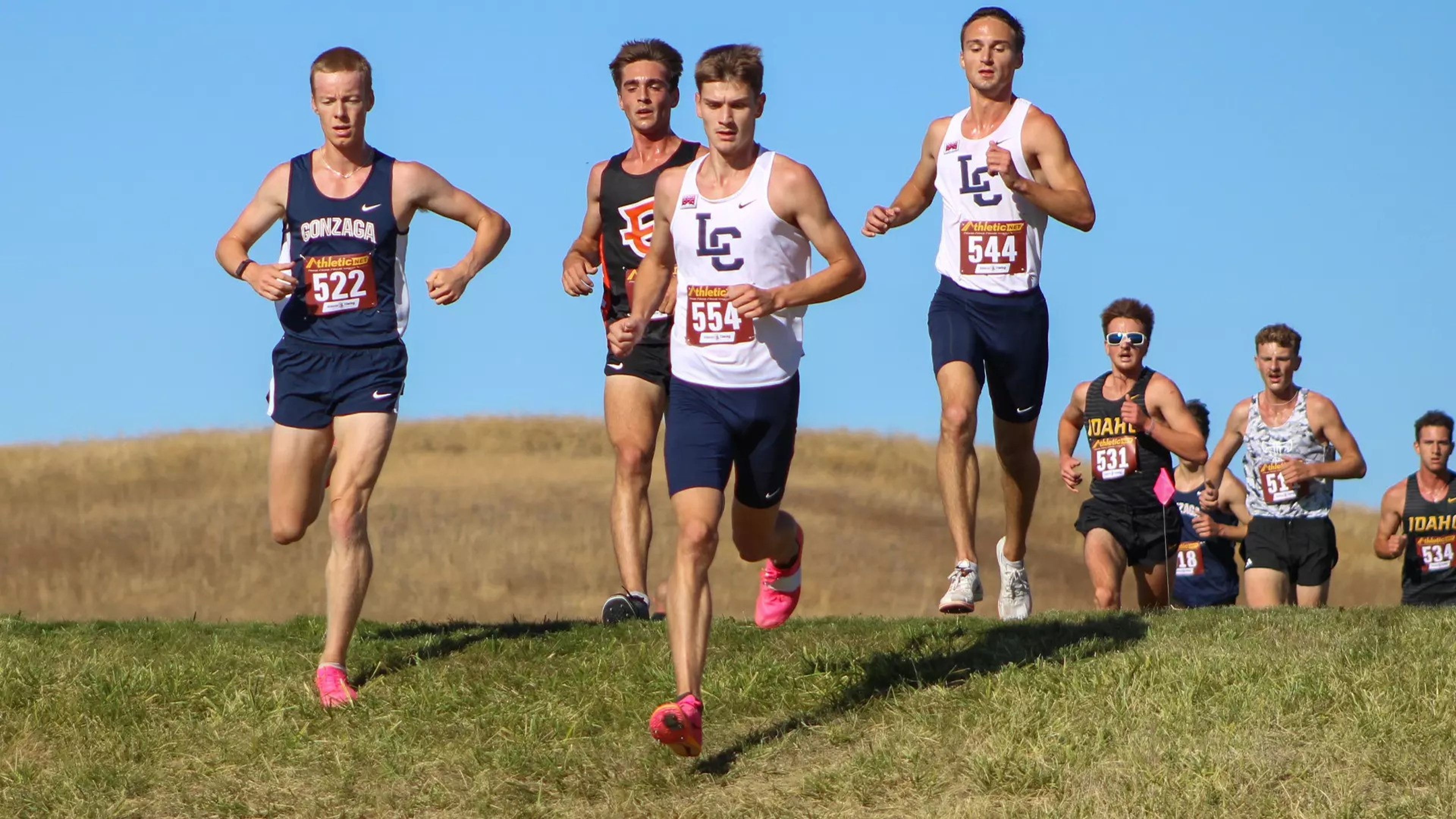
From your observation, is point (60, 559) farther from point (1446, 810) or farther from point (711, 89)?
point (1446, 810)

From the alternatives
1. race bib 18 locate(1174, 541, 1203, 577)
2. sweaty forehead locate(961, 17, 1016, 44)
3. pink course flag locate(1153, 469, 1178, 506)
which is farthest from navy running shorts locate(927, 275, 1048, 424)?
race bib 18 locate(1174, 541, 1203, 577)

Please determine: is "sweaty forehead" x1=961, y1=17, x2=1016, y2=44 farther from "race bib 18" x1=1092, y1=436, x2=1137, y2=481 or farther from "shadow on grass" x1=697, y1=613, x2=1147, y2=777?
"race bib 18" x1=1092, y1=436, x2=1137, y2=481

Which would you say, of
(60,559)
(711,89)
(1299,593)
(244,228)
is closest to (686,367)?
(711,89)

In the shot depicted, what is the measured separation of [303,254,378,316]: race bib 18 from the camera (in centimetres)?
891

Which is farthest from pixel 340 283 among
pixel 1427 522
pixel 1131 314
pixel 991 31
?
pixel 1427 522

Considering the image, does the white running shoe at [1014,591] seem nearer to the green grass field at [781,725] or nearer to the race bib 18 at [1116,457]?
the green grass field at [781,725]

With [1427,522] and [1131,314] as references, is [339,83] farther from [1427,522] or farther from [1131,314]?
[1427,522]

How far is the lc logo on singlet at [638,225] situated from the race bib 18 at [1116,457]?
162 inches

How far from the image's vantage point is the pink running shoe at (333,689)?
8875 mm

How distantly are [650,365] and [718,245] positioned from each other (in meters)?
2.96

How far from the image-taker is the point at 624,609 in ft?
35.2

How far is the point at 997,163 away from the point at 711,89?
2.11 metres

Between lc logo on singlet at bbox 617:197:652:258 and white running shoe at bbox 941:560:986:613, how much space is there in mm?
2638

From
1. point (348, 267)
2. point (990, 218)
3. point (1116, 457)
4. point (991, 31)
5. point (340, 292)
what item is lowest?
point (1116, 457)
